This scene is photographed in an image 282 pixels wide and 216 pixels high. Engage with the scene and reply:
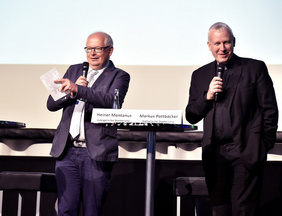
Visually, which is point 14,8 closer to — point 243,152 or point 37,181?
point 37,181

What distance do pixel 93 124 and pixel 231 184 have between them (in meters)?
0.83

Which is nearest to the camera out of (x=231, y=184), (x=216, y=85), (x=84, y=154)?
(x=216, y=85)

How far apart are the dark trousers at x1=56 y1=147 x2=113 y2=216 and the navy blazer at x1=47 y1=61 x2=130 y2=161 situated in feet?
0.21

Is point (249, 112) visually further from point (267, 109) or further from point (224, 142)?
point (224, 142)

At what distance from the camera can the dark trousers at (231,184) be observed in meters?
2.00

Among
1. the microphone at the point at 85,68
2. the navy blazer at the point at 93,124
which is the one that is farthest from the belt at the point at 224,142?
the microphone at the point at 85,68

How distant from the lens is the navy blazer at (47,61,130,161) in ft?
7.26

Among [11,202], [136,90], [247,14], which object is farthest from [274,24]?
[11,202]

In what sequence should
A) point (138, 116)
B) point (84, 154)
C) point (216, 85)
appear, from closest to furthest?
point (138, 116) < point (216, 85) < point (84, 154)

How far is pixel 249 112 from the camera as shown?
2.08m

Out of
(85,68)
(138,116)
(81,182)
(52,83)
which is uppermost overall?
(85,68)

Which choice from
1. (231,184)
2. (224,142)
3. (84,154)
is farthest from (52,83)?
(231,184)

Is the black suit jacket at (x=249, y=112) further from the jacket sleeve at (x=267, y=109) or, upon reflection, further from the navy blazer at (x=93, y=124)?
the navy blazer at (x=93, y=124)

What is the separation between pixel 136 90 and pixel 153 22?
0.66 meters
